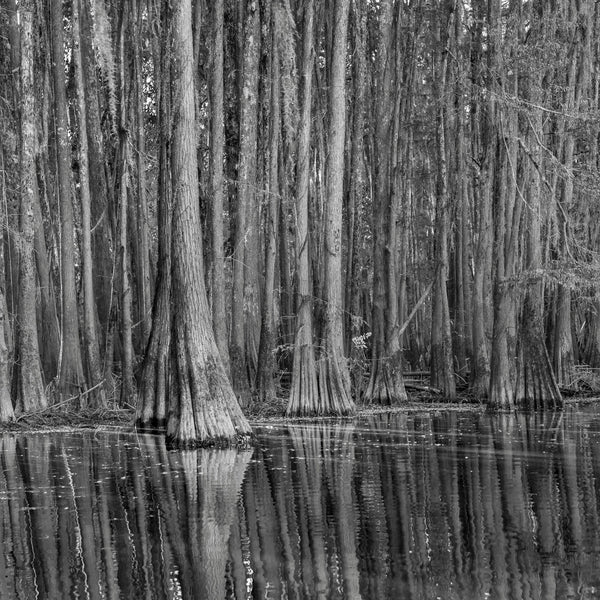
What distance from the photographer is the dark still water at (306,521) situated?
5.84 metres

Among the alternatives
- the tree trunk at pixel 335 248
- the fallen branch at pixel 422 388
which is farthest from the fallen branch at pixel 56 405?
the fallen branch at pixel 422 388

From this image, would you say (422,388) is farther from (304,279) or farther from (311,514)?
(311,514)

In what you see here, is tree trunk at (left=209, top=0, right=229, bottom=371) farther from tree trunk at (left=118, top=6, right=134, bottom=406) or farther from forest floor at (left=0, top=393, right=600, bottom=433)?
tree trunk at (left=118, top=6, right=134, bottom=406)

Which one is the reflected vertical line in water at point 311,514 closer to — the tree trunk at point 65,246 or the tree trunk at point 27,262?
the tree trunk at point 27,262

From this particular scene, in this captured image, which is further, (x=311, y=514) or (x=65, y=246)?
(x=65, y=246)

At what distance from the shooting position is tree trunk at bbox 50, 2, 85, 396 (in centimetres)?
1808

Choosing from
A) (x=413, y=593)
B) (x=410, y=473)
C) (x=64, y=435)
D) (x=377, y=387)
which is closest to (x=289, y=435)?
(x=64, y=435)

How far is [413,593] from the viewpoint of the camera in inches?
218

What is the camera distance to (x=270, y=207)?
22.1 m

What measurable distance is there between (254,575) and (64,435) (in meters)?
10.1

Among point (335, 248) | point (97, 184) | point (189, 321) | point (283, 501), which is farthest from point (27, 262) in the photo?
point (283, 501)

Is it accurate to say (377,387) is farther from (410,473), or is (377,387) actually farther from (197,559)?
(197,559)

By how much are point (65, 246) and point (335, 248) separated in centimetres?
485

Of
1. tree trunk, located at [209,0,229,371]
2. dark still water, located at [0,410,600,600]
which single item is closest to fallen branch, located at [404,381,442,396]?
tree trunk, located at [209,0,229,371]
